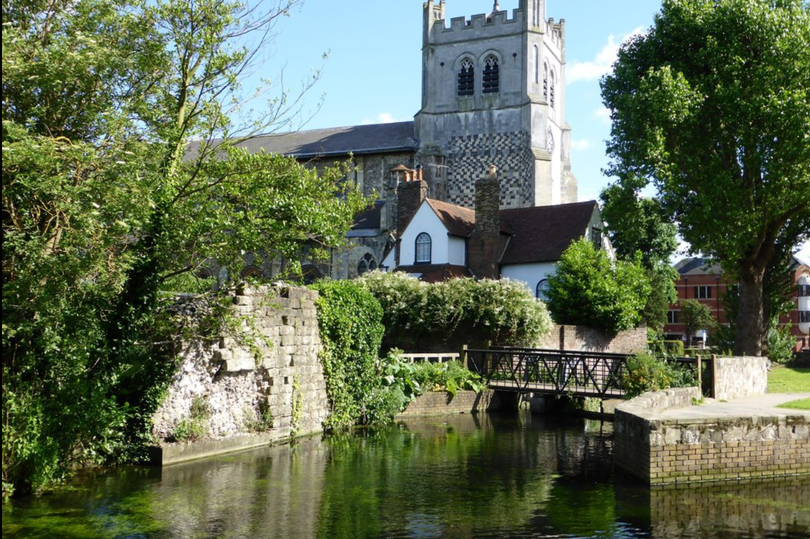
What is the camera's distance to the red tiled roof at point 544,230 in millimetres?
34094

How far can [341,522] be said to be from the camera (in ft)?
32.3

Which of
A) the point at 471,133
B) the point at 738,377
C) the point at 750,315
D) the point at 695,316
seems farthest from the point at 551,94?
the point at 738,377

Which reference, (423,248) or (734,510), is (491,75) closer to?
(423,248)

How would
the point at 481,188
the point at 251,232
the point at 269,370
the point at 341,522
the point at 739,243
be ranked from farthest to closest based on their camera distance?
the point at 481,188 < the point at 739,243 < the point at 269,370 < the point at 251,232 < the point at 341,522

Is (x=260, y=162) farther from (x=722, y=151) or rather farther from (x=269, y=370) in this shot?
(x=722, y=151)

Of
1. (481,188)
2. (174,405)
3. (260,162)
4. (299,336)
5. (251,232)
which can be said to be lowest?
(174,405)

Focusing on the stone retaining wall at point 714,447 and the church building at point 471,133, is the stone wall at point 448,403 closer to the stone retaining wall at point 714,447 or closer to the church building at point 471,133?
the stone retaining wall at point 714,447

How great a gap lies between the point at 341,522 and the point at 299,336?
8084mm

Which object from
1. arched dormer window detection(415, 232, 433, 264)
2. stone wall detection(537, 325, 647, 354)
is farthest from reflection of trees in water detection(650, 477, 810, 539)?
arched dormer window detection(415, 232, 433, 264)

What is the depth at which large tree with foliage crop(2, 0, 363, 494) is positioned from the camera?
1055 centimetres

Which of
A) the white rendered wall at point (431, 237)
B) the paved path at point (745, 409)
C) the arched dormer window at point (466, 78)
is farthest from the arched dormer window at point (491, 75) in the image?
the paved path at point (745, 409)

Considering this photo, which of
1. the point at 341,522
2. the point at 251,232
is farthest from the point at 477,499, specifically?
the point at 251,232

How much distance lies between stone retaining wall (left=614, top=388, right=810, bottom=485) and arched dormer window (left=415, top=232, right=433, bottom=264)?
22.1m

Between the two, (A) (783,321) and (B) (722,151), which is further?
(A) (783,321)
